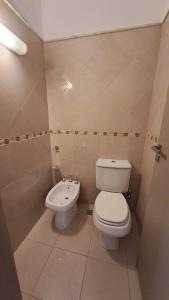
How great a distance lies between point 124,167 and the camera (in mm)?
1435

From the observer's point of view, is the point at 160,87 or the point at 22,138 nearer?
the point at 160,87

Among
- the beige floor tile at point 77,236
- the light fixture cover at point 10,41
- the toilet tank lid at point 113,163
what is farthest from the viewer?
the toilet tank lid at point 113,163

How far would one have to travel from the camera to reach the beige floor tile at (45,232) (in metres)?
1.39

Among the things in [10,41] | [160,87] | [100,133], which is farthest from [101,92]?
[10,41]

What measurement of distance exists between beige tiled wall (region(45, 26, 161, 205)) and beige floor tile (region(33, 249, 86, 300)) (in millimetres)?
888

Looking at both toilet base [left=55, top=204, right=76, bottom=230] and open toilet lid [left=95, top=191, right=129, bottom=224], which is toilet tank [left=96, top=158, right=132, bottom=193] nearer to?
open toilet lid [left=95, top=191, right=129, bottom=224]

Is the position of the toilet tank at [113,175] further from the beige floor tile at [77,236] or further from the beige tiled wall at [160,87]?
the beige floor tile at [77,236]

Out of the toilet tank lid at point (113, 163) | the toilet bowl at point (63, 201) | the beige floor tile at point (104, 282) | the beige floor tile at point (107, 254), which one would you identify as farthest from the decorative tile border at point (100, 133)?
the beige floor tile at point (104, 282)

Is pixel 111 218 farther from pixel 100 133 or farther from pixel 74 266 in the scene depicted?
pixel 100 133

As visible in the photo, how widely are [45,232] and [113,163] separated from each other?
111 cm

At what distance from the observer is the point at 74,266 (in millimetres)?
1155

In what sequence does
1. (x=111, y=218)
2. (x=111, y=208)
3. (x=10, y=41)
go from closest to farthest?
(x=10, y=41) < (x=111, y=218) < (x=111, y=208)

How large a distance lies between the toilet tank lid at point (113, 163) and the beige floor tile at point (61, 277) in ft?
3.01

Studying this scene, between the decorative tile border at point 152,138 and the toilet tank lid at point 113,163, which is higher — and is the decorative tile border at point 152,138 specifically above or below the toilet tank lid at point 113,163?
above
